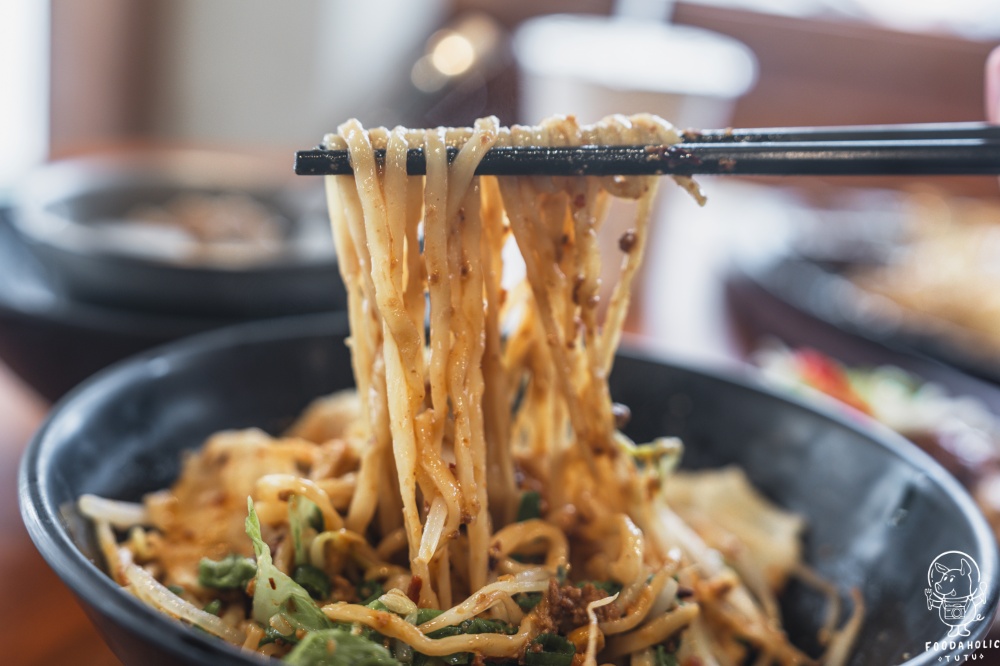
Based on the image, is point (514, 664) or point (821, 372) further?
point (821, 372)

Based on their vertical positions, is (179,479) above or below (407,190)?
below

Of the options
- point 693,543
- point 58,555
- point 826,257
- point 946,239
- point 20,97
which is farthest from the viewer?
point 20,97

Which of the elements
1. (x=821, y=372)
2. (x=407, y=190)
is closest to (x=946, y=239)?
(x=821, y=372)

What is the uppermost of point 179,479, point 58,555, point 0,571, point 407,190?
point 407,190

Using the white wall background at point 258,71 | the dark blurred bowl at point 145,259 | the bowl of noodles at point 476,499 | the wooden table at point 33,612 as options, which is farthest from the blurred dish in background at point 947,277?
the white wall background at point 258,71

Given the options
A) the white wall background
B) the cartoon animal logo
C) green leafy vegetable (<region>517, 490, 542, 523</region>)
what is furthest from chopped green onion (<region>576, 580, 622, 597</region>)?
the white wall background

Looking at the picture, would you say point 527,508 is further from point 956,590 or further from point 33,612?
point 33,612

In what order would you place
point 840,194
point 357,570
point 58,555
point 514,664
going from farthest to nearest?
point 840,194, point 357,570, point 514,664, point 58,555

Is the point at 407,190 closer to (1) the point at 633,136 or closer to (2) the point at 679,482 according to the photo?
(1) the point at 633,136
